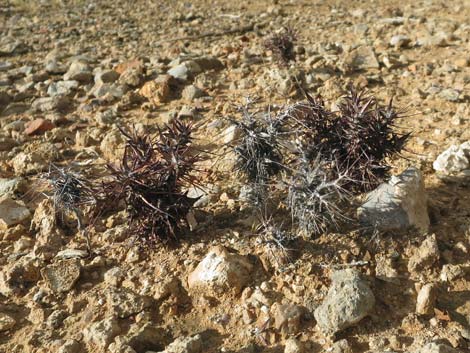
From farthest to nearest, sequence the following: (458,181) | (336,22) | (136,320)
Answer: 1. (336,22)
2. (458,181)
3. (136,320)

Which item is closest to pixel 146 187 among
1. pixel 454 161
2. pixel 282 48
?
pixel 454 161

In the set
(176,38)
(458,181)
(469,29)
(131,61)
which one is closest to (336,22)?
(469,29)

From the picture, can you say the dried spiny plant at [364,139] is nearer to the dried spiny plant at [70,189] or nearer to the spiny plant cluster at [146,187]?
the spiny plant cluster at [146,187]

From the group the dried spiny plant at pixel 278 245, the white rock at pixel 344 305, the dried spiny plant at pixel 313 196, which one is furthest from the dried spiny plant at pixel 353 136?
the white rock at pixel 344 305

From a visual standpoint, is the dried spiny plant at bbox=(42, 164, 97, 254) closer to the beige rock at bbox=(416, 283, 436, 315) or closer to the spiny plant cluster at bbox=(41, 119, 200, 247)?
the spiny plant cluster at bbox=(41, 119, 200, 247)

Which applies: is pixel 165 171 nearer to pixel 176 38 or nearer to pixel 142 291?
pixel 142 291

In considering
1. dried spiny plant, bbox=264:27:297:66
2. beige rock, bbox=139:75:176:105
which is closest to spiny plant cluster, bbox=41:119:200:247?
beige rock, bbox=139:75:176:105
